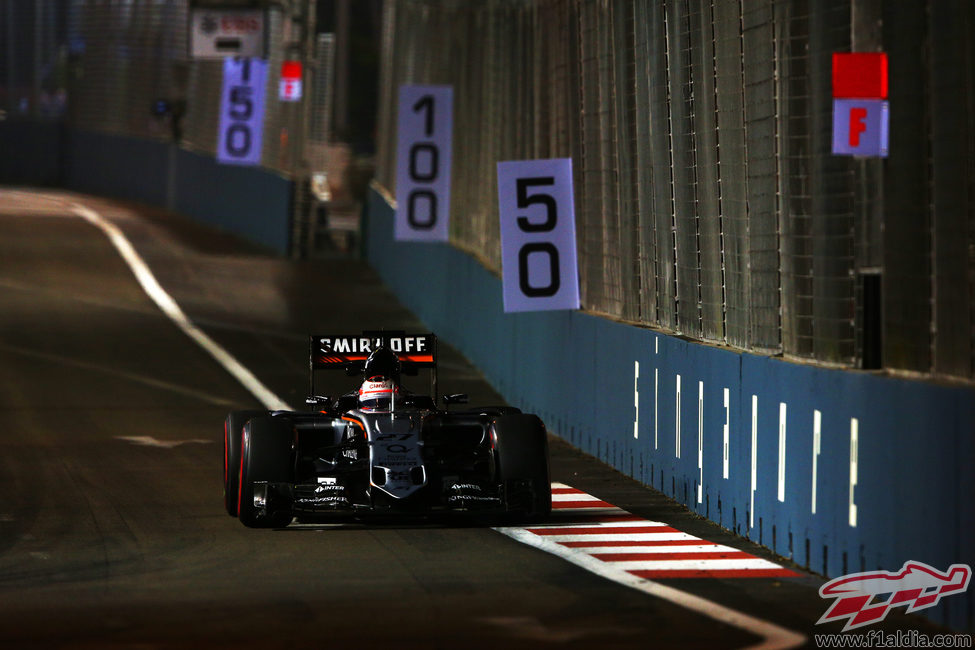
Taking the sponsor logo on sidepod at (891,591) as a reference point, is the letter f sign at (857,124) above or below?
above

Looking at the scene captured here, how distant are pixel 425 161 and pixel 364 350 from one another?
43.5 ft

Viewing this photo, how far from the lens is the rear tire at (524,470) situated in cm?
1348

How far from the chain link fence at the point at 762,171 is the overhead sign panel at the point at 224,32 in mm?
18644

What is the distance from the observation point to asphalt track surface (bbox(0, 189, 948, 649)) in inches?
380

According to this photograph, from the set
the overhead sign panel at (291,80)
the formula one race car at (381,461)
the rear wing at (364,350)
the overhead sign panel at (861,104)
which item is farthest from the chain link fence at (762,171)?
the overhead sign panel at (291,80)

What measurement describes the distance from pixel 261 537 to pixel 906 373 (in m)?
4.56

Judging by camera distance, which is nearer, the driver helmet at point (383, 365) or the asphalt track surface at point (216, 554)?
the asphalt track surface at point (216, 554)

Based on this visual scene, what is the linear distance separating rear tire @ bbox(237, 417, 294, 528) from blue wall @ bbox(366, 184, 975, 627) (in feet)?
9.49

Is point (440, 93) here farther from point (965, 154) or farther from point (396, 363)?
point (965, 154)

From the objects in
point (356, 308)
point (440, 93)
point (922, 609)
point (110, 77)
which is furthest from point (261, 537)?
point (110, 77)

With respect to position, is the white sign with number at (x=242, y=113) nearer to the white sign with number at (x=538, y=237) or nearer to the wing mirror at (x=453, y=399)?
the white sign with number at (x=538, y=237)

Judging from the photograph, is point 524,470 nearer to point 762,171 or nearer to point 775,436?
point 775,436

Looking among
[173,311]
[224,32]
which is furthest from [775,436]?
[224,32]

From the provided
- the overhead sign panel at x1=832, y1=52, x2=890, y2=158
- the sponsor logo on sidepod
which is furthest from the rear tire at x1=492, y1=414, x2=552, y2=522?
the overhead sign panel at x1=832, y1=52, x2=890, y2=158
